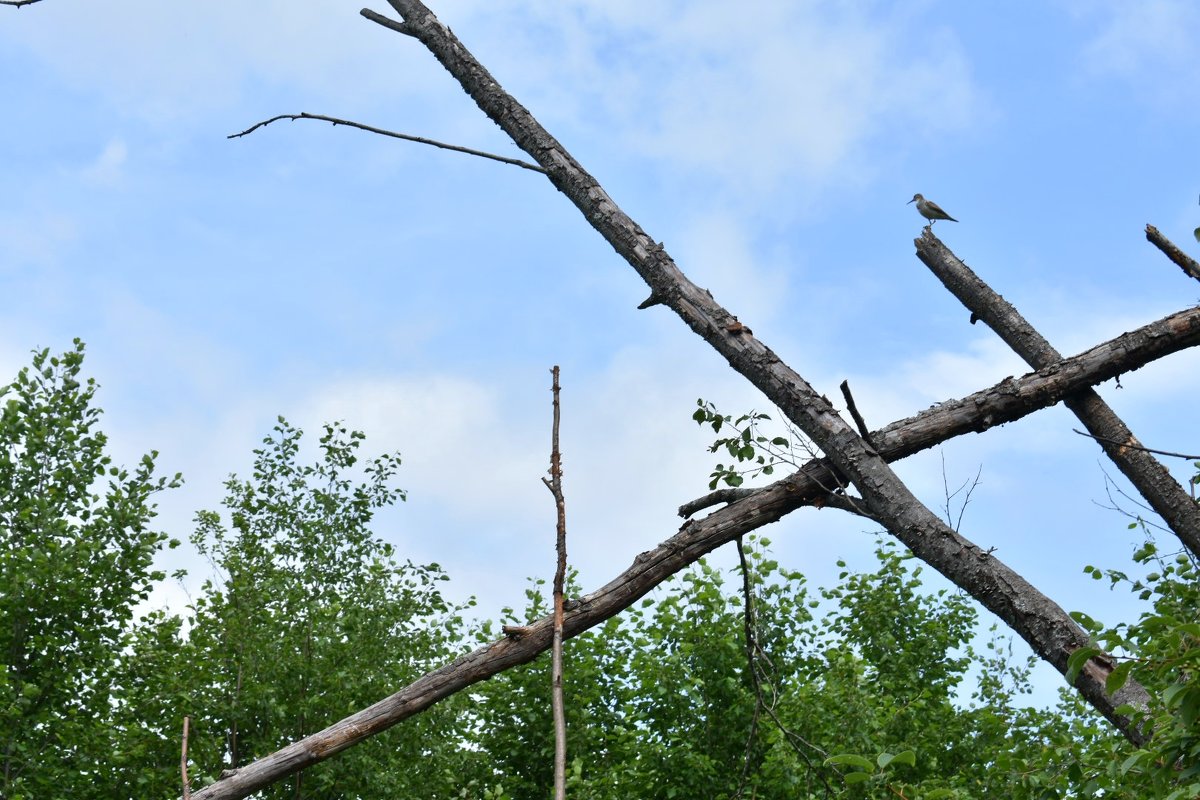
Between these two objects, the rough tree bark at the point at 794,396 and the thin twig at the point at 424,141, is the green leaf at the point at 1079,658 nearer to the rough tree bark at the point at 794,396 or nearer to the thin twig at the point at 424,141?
the rough tree bark at the point at 794,396

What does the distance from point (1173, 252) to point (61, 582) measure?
41.3ft

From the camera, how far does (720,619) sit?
15797mm

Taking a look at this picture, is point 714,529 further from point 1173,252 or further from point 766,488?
point 1173,252

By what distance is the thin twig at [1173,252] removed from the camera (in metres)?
6.71

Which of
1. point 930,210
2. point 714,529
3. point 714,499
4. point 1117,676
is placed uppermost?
point 930,210

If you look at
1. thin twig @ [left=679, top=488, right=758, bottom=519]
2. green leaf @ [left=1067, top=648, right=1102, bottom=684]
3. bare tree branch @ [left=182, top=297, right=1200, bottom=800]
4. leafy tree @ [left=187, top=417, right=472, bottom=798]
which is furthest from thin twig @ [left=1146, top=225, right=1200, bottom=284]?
leafy tree @ [left=187, top=417, right=472, bottom=798]

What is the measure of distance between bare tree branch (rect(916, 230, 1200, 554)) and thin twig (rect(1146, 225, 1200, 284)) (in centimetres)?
92

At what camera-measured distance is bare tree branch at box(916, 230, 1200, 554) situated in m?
6.32

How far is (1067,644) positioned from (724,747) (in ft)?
35.7

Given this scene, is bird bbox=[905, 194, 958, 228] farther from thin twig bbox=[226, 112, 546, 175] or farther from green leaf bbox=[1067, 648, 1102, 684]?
green leaf bbox=[1067, 648, 1102, 684]

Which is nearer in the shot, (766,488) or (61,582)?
(766,488)

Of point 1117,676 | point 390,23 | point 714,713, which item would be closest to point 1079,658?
point 1117,676

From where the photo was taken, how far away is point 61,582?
44.7ft

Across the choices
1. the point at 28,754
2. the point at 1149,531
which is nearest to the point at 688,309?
the point at 1149,531
